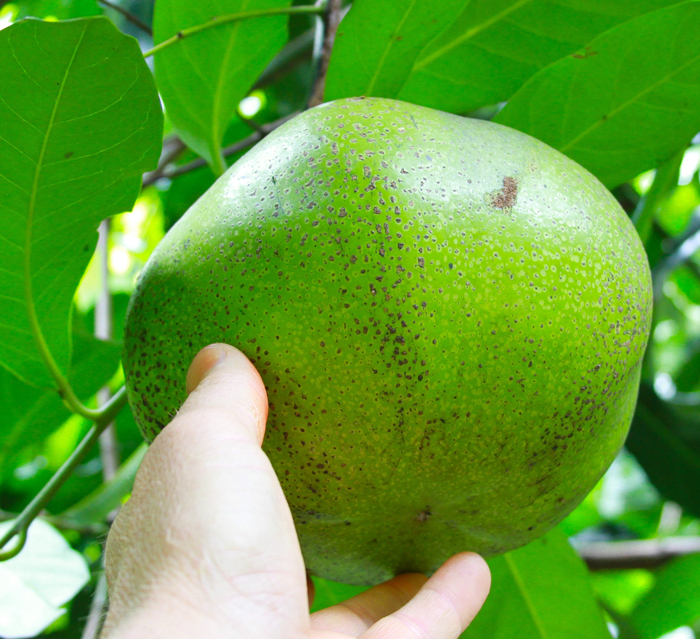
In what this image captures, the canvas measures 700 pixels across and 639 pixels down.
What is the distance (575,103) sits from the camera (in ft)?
2.72

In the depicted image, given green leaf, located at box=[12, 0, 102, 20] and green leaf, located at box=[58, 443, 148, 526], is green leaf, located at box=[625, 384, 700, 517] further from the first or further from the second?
green leaf, located at box=[12, 0, 102, 20]

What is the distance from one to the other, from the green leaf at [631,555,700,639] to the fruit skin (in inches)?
41.5

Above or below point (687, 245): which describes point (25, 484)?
below

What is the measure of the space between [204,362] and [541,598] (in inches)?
28.8

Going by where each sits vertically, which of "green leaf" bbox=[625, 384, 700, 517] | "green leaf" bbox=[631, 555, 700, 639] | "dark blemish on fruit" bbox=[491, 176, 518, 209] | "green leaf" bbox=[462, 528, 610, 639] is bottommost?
"green leaf" bbox=[631, 555, 700, 639]

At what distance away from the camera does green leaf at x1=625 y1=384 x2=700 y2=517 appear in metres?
1.47

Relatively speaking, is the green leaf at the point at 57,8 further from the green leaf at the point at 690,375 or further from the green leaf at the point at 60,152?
the green leaf at the point at 690,375

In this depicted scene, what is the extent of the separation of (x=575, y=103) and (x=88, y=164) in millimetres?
561

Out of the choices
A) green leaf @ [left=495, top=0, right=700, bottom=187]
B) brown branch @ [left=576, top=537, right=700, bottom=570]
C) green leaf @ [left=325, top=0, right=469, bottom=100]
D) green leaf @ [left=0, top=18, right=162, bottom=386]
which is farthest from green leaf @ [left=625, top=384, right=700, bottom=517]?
green leaf @ [left=0, top=18, right=162, bottom=386]

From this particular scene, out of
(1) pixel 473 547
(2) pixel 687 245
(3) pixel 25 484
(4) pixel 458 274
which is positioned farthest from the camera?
(3) pixel 25 484

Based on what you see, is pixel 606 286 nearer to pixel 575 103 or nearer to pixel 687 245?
pixel 575 103

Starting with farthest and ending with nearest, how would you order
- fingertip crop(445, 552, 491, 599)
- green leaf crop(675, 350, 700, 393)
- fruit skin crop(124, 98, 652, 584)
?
green leaf crop(675, 350, 700, 393)
fingertip crop(445, 552, 491, 599)
fruit skin crop(124, 98, 652, 584)

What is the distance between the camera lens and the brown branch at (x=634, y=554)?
1490 millimetres

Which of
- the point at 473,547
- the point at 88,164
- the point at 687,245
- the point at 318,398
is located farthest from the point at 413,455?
the point at 687,245
